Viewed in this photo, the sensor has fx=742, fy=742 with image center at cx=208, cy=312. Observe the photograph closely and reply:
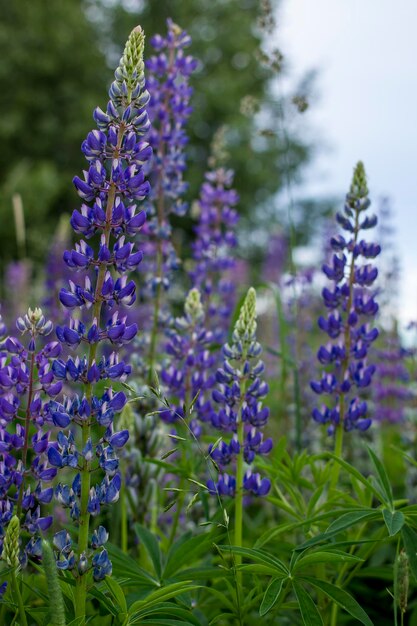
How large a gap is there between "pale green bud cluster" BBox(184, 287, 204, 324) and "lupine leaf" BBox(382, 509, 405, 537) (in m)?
1.22

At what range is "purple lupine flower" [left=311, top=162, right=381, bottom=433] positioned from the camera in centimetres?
268

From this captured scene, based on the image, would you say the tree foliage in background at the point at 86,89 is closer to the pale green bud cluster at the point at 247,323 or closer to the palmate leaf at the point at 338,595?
the pale green bud cluster at the point at 247,323

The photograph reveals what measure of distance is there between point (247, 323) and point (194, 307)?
0.67 m

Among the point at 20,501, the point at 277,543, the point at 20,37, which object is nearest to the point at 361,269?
the point at 277,543

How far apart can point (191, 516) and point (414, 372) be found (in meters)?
1.63

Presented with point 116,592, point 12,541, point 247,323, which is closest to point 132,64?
point 247,323

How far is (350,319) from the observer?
8.75 ft

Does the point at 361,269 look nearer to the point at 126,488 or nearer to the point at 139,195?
the point at 139,195

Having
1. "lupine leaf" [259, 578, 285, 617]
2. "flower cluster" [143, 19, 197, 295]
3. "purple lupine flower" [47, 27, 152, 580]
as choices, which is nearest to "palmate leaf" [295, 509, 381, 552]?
"lupine leaf" [259, 578, 285, 617]

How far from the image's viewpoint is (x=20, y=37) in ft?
86.6

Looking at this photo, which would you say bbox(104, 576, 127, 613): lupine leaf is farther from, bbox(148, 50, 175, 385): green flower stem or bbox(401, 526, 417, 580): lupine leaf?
bbox(148, 50, 175, 385): green flower stem

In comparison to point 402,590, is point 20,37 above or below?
above

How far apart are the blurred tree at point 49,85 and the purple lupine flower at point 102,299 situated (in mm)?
23733

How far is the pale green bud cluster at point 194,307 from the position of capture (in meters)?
3.02
